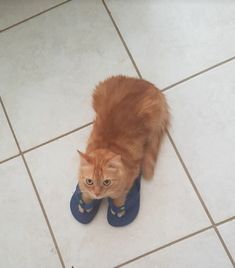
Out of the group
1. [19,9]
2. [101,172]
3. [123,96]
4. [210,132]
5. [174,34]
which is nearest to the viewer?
[101,172]

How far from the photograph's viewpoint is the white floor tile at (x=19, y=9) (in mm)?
1607

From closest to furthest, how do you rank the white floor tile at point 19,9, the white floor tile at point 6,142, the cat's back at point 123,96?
1. the cat's back at point 123,96
2. the white floor tile at point 6,142
3. the white floor tile at point 19,9

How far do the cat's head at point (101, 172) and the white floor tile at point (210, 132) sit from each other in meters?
0.30

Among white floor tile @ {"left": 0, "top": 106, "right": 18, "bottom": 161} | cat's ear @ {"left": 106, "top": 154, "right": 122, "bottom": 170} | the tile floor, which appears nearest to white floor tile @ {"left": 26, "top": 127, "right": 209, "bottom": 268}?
the tile floor

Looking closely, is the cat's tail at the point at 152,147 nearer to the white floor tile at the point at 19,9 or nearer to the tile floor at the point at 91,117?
the tile floor at the point at 91,117

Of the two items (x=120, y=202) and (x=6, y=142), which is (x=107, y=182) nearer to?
(x=120, y=202)

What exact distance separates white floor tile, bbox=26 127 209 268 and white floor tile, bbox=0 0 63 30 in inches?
23.3

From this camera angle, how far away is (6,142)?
1.45m

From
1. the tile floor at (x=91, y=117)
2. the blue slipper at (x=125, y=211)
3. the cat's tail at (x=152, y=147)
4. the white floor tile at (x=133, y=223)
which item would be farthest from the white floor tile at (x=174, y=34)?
the blue slipper at (x=125, y=211)

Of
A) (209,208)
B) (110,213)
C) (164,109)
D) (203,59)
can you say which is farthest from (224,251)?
(203,59)

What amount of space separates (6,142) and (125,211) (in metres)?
0.46

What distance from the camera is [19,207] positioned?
1.38m

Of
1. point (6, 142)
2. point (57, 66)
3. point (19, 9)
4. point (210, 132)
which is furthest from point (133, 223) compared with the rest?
point (19, 9)

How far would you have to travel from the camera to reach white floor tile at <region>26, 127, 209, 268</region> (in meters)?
1.30
